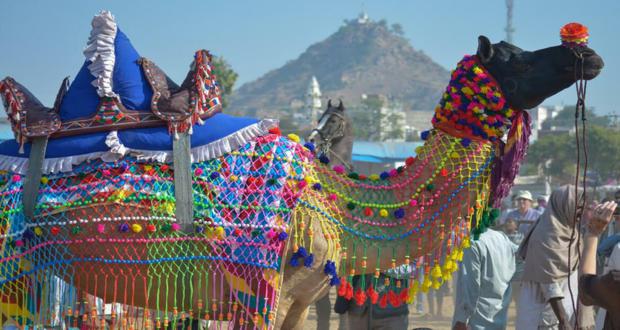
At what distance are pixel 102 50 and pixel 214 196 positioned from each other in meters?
1.08

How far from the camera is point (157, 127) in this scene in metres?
4.97

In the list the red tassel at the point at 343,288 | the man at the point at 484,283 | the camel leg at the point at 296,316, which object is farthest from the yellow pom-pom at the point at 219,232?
the man at the point at 484,283

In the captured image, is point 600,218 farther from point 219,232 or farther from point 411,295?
point 219,232

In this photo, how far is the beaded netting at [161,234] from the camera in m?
4.79

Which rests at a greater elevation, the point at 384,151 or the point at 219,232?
the point at 384,151

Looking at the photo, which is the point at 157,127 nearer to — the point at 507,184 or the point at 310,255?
the point at 310,255

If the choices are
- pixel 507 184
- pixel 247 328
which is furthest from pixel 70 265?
pixel 507 184

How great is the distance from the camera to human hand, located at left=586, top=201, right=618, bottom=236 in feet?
14.0

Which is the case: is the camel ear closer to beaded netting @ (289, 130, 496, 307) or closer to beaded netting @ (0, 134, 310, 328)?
beaded netting @ (289, 130, 496, 307)

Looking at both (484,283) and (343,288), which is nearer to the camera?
(343,288)

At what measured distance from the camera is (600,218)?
14.0ft

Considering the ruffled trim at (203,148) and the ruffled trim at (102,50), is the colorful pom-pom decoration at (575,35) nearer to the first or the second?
the ruffled trim at (203,148)

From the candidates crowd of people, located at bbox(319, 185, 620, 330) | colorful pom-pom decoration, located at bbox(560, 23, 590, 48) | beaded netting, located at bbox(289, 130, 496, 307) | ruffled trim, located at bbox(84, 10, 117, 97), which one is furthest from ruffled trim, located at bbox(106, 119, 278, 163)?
crowd of people, located at bbox(319, 185, 620, 330)

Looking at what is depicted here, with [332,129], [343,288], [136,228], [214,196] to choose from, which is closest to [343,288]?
[343,288]
